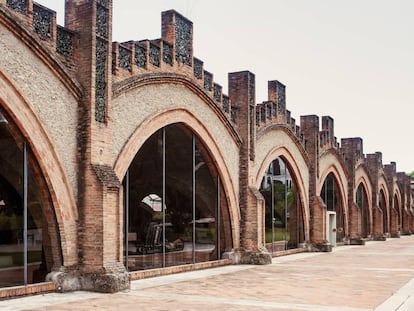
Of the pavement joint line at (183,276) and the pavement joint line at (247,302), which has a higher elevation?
the pavement joint line at (247,302)

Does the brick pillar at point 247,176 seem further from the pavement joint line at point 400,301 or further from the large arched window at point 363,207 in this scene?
the large arched window at point 363,207

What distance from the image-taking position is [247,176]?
23.3 metres

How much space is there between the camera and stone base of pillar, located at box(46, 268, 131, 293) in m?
14.0

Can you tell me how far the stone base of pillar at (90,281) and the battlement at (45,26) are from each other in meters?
5.26

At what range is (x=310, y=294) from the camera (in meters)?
14.2

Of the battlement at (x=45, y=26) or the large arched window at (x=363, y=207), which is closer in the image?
the battlement at (x=45, y=26)

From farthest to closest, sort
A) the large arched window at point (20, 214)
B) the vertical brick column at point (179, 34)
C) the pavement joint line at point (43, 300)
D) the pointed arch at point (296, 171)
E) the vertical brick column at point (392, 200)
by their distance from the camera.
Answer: the vertical brick column at point (392, 200) < the pointed arch at point (296, 171) < the vertical brick column at point (179, 34) < the large arched window at point (20, 214) < the pavement joint line at point (43, 300)

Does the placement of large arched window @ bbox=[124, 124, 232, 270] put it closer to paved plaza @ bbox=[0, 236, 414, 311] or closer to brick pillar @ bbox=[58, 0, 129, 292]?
paved plaza @ bbox=[0, 236, 414, 311]

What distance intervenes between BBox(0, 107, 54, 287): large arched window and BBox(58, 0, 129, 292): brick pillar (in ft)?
3.32

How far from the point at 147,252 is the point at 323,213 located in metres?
15.5

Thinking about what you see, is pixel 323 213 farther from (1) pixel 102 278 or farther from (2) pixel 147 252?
(1) pixel 102 278

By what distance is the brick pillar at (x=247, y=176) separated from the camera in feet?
74.6

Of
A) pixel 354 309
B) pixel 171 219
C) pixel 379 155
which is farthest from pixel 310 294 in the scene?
pixel 379 155

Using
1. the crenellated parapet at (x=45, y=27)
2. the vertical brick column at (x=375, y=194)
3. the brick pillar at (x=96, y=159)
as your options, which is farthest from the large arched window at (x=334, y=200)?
the crenellated parapet at (x=45, y=27)
